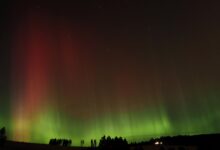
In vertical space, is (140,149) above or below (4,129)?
below

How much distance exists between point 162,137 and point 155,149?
3048cm

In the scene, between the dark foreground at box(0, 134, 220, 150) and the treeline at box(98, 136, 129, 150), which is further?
the treeline at box(98, 136, 129, 150)

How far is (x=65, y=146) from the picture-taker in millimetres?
88812

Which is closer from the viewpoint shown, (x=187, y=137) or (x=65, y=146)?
(x=65, y=146)

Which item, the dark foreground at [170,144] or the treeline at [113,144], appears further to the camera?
the treeline at [113,144]

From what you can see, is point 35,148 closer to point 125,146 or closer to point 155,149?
point 125,146

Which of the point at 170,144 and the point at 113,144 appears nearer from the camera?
the point at 113,144

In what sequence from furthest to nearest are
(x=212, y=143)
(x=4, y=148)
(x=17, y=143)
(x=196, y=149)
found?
(x=212, y=143), (x=196, y=149), (x=17, y=143), (x=4, y=148)

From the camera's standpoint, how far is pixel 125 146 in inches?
3273

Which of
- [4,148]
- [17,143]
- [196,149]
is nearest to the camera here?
[4,148]

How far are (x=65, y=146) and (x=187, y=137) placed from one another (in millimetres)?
36393

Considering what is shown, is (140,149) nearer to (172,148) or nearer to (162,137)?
(172,148)

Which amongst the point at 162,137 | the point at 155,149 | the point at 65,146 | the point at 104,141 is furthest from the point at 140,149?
the point at 162,137

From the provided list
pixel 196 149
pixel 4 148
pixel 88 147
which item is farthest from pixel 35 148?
pixel 196 149
